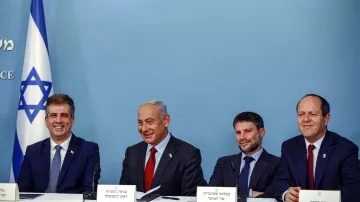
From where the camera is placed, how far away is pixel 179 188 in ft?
12.9

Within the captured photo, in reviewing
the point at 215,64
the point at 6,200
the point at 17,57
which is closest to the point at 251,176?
the point at 215,64

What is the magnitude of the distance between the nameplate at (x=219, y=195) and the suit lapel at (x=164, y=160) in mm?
907

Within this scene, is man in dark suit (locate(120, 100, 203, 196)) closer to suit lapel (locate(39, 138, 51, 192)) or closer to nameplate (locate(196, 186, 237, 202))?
suit lapel (locate(39, 138, 51, 192))

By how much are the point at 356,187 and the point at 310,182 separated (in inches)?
12.6

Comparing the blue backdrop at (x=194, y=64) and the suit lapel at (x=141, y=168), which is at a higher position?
the blue backdrop at (x=194, y=64)

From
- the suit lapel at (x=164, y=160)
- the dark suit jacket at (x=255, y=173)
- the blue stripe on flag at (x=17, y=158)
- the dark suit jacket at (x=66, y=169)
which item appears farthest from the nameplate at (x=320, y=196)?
the blue stripe on flag at (x=17, y=158)

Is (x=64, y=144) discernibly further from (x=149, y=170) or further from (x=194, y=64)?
(x=194, y=64)

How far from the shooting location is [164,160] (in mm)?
3932

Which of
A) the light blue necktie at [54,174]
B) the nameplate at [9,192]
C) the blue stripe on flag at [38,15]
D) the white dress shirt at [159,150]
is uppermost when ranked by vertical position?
the blue stripe on flag at [38,15]

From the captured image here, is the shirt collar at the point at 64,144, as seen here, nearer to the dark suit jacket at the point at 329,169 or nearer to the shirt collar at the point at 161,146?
the shirt collar at the point at 161,146

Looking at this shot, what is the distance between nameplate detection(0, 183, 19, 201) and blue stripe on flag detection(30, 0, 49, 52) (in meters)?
1.99

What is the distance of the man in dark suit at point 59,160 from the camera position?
3.94 metres

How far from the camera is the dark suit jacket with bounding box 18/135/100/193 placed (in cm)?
393

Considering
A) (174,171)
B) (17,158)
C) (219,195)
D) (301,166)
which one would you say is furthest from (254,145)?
(17,158)
